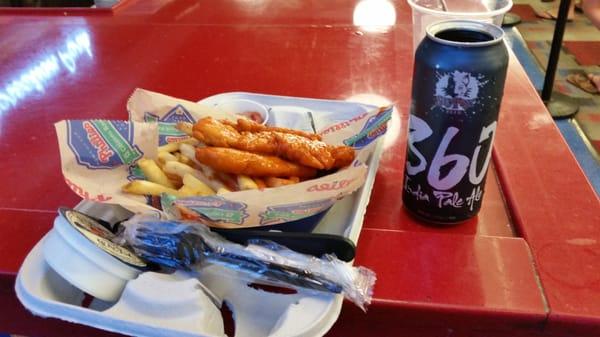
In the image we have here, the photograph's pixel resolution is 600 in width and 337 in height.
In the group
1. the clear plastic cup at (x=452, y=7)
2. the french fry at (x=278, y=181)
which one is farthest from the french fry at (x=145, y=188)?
the clear plastic cup at (x=452, y=7)

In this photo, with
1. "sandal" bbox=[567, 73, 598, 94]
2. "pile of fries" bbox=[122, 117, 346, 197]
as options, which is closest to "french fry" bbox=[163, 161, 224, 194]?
"pile of fries" bbox=[122, 117, 346, 197]

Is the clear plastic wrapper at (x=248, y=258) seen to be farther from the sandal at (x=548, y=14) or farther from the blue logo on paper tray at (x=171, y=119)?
the sandal at (x=548, y=14)

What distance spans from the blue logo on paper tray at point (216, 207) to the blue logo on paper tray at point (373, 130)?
0.23 m

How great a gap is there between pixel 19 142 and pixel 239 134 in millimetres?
523

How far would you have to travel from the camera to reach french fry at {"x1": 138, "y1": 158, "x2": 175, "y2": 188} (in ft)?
2.34

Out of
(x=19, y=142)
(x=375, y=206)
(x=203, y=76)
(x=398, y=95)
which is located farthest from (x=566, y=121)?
(x=19, y=142)

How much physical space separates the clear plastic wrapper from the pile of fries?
0.18 feet

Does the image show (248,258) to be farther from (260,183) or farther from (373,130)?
(373,130)

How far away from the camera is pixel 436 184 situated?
0.67 meters

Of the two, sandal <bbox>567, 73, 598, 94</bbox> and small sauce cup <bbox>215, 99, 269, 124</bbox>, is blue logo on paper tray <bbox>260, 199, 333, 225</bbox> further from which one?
sandal <bbox>567, 73, 598, 94</bbox>

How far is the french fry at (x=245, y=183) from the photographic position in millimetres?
661

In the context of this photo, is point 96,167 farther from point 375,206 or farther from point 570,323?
point 570,323

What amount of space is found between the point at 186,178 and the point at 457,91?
337 mm

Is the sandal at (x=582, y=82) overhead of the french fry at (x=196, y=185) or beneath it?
beneath
